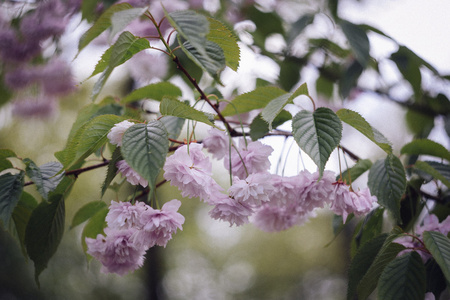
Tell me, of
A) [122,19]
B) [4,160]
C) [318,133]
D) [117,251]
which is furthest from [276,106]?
[4,160]

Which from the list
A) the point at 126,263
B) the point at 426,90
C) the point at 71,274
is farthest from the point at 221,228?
the point at 126,263

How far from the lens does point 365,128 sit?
67 cm

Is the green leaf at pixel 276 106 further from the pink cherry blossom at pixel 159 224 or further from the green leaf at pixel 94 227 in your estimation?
the green leaf at pixel 94 227

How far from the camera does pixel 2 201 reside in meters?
0.68

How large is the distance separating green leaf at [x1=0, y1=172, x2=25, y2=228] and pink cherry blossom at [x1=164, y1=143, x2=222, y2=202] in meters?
0.28

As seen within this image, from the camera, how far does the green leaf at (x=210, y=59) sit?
568 millimetres

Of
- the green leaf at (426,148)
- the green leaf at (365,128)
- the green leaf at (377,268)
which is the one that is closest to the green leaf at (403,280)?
the green leaf at (377,268)

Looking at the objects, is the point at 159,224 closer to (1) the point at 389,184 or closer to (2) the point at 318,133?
(2) the point at 318,133

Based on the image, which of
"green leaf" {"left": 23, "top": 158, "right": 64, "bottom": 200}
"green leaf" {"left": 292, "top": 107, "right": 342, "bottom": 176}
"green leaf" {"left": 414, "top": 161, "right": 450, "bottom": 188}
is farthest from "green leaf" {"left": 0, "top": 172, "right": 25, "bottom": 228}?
"green leaf" {"left": 414, "top": 161, "right": 450, "bottom": 188}

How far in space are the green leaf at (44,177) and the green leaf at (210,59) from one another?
328 mm

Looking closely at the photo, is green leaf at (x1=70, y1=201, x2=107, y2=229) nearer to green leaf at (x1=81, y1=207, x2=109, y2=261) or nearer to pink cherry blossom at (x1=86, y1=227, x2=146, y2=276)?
green leaf at (x1=81, y1=207, x2=109, y2=261)

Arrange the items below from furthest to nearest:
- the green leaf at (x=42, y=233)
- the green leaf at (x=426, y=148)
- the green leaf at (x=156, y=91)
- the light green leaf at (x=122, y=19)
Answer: the green leaf at (x=156, y=91), the green leaf at (x=426, y=148), the green leaf at (x=42, y=233), the light green leaf at (x=122, y=19)

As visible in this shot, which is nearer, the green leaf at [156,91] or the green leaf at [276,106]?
the green leaf at [276,106]

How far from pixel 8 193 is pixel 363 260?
0.68 m
